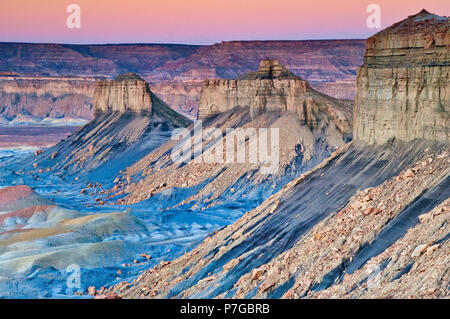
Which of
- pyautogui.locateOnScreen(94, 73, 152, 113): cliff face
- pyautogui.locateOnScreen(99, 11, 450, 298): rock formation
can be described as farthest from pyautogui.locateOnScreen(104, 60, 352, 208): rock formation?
pyautogui.locateOnScreen(99, 11, 450, 298): rock formation

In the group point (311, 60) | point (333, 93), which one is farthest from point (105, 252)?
point (311, 60)

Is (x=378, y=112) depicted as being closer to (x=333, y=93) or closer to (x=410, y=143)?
(x=410, y=143)

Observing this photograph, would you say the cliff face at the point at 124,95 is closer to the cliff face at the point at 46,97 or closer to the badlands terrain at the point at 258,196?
the badlands terrain at the point at 258,196

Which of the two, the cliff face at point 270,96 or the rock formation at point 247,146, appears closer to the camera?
the rock formation at point 247,146

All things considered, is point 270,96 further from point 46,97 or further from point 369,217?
point 46,97
